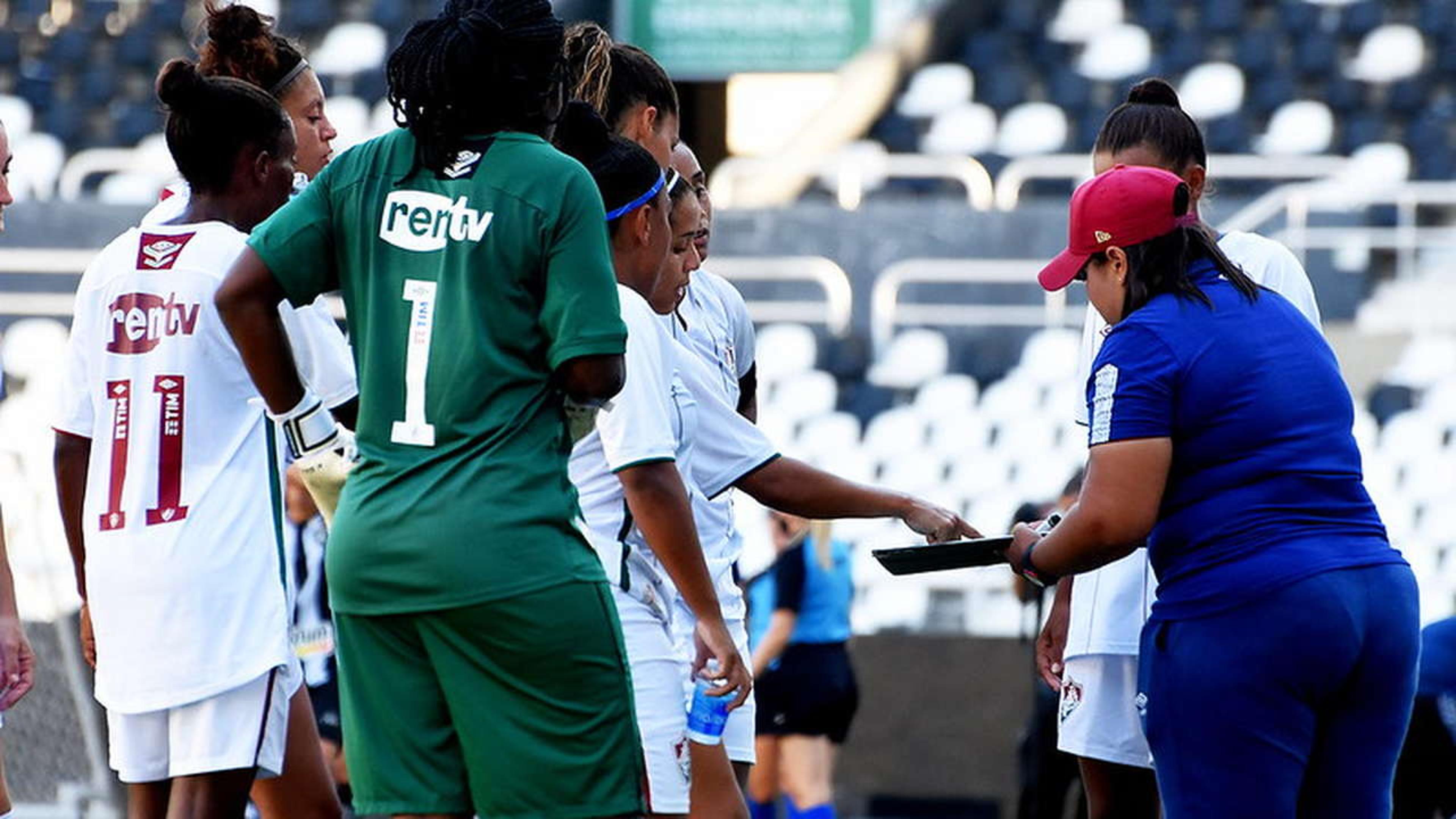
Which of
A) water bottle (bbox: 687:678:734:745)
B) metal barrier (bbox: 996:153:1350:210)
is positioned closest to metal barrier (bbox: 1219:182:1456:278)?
metal barrier (bbox: 996:153:1350:210)

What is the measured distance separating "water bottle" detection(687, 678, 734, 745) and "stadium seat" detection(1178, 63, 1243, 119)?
45.8ft

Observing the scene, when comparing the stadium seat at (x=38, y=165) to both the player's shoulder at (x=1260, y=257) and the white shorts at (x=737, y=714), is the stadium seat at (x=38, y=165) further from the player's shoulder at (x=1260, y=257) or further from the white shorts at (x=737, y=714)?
the player's shoulder at (x=1260, y=257)

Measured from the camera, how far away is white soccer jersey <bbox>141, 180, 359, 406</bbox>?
437 cm

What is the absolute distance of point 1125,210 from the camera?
4559 mm

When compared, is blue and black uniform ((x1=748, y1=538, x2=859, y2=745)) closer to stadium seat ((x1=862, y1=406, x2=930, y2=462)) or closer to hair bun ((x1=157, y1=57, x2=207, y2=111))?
stadium seat ((x1=862, y1=406, x2=930, y2=462))

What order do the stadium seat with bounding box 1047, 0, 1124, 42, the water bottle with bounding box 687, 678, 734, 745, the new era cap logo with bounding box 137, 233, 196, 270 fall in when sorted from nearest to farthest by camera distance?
the new era cap logo with bounding box 137, 233, 196, 270 → the water bottle with bounding box 687, 678, 734, 745 → the stadium seat with bounding box 1047, 0, 1124, 42

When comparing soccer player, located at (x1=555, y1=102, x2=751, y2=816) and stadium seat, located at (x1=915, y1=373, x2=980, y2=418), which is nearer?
soccer player, located at (x1=555, y1=102, x2=751, y2=816)

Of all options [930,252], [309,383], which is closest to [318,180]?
[309,383]

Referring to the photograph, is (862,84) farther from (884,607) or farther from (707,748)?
(707,748)

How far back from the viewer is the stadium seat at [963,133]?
18.7 meters

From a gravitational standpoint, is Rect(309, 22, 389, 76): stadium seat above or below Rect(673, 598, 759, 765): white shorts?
above

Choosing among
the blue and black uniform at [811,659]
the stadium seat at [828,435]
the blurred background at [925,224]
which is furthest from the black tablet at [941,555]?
the stadium seat at [828,435]

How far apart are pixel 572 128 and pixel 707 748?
135 centimetres

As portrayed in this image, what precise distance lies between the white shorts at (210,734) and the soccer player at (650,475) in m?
0.71
